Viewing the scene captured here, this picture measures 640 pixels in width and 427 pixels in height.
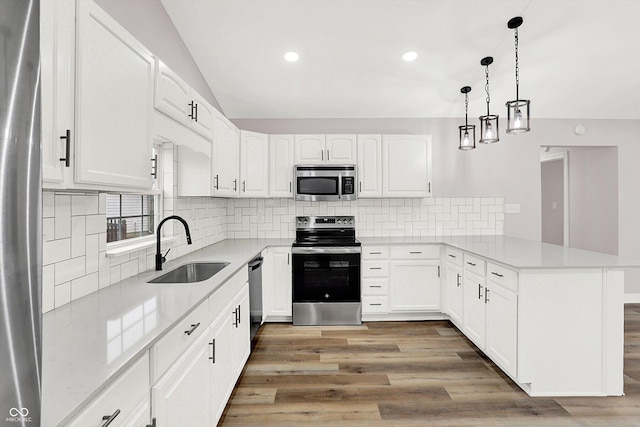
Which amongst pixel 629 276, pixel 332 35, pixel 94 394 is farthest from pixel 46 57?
pixel 629 276

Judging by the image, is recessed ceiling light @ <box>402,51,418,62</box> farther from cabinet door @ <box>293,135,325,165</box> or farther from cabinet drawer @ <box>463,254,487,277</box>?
cabinet drawer @ <box>463,254,487,277</box>

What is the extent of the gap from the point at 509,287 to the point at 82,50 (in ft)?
8.90

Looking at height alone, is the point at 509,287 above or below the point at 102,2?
below

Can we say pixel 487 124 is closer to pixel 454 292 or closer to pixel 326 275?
pixel 454 292

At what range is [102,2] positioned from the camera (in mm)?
1835

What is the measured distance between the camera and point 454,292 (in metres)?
3.32

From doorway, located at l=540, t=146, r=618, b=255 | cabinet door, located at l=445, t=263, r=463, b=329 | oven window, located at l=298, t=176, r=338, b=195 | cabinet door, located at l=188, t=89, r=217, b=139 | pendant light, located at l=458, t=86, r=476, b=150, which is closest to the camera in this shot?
cabinet door, located at l=188, t=89, r=217, b=139

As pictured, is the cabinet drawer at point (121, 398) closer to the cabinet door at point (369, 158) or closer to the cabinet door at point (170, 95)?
the cabinet door at point (170, 95)

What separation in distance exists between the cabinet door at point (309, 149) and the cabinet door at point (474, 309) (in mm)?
2029

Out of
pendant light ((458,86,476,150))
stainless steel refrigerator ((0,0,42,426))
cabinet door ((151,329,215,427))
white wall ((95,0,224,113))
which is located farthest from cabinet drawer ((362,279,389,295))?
stainless steel refrigerator ((0,0,42,426))

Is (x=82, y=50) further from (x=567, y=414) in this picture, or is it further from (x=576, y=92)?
(x=576, y=92)

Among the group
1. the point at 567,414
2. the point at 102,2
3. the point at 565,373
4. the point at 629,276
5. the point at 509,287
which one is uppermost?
the point at 102,2

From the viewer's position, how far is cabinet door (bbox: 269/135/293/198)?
3.86 metres

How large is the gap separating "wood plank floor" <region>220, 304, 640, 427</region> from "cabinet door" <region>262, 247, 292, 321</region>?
381 millimetres
